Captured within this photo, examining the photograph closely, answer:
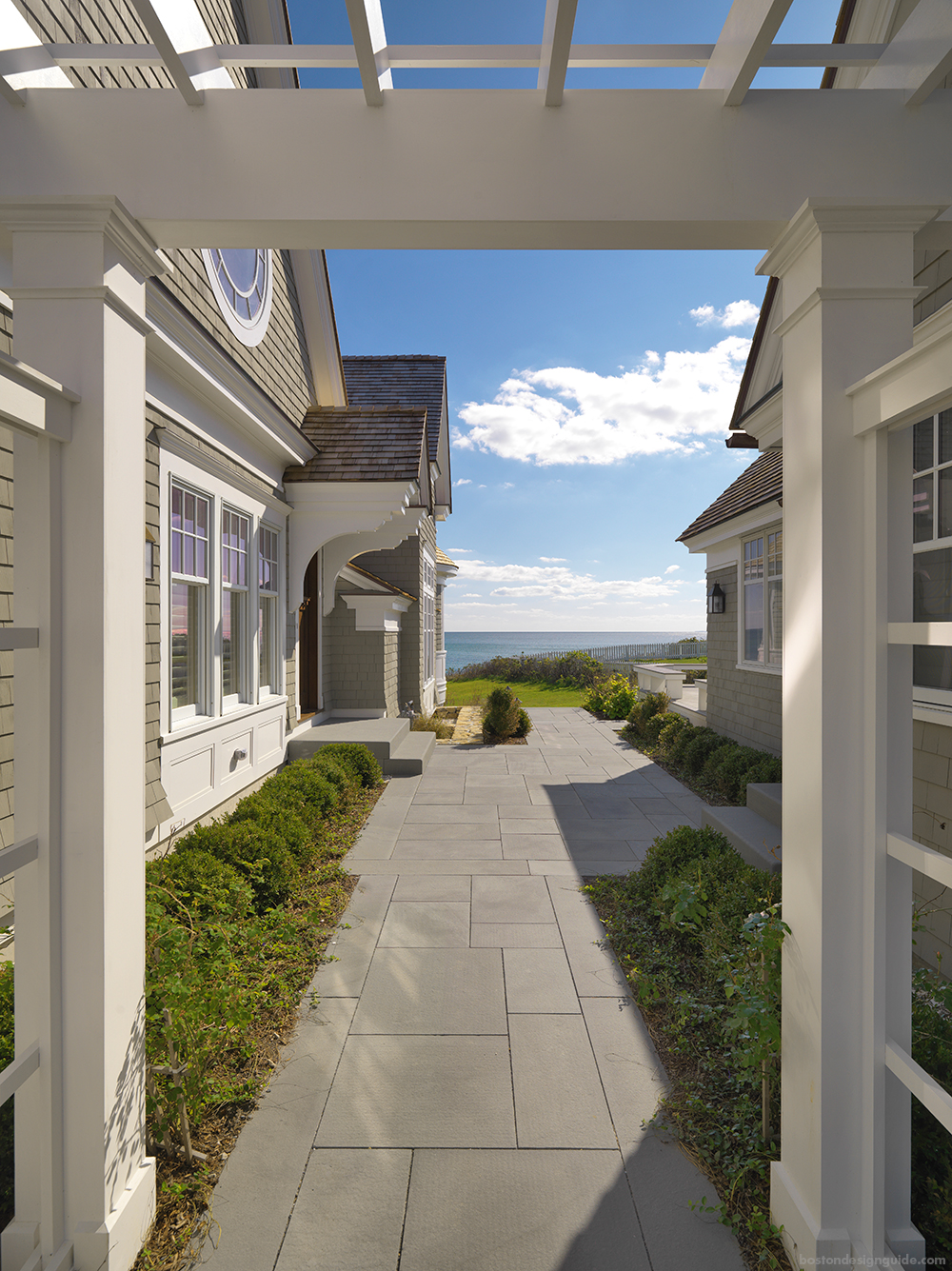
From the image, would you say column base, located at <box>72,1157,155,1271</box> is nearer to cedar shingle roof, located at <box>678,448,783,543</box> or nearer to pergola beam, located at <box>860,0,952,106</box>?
pergola beam, located at <box>860,0,952,106</box>

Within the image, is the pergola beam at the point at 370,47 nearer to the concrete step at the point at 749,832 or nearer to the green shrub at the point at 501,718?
the concrete step at the point at 749,832

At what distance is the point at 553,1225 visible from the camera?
2.12m

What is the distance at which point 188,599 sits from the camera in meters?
5.24

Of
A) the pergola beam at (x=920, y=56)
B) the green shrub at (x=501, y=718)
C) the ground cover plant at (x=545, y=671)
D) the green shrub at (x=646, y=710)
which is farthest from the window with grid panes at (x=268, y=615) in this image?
the ground cover plant at (x=545, y=671)

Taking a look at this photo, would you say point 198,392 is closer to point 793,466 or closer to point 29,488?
point 29,488

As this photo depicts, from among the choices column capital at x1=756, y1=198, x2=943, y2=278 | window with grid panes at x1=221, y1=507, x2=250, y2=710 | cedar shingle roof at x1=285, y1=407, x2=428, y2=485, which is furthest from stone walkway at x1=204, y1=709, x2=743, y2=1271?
cedar shingle roof at x1=285, y1=407, x2=428, y2=485

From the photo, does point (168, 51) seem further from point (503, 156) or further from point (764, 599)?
point (764, 599)

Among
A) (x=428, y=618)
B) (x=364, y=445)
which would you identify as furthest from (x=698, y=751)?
(x=428, y=618)

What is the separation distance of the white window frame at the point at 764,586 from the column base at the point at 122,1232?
22.9 ft

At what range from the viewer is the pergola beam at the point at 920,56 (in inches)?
72.6

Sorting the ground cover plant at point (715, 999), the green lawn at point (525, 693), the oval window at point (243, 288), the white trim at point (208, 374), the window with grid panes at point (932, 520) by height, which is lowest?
the green lawn at point (525, 693)

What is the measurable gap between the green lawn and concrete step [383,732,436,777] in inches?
318

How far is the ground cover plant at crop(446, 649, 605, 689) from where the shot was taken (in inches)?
925

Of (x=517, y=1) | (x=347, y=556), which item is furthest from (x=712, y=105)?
(x=347, y=556)
